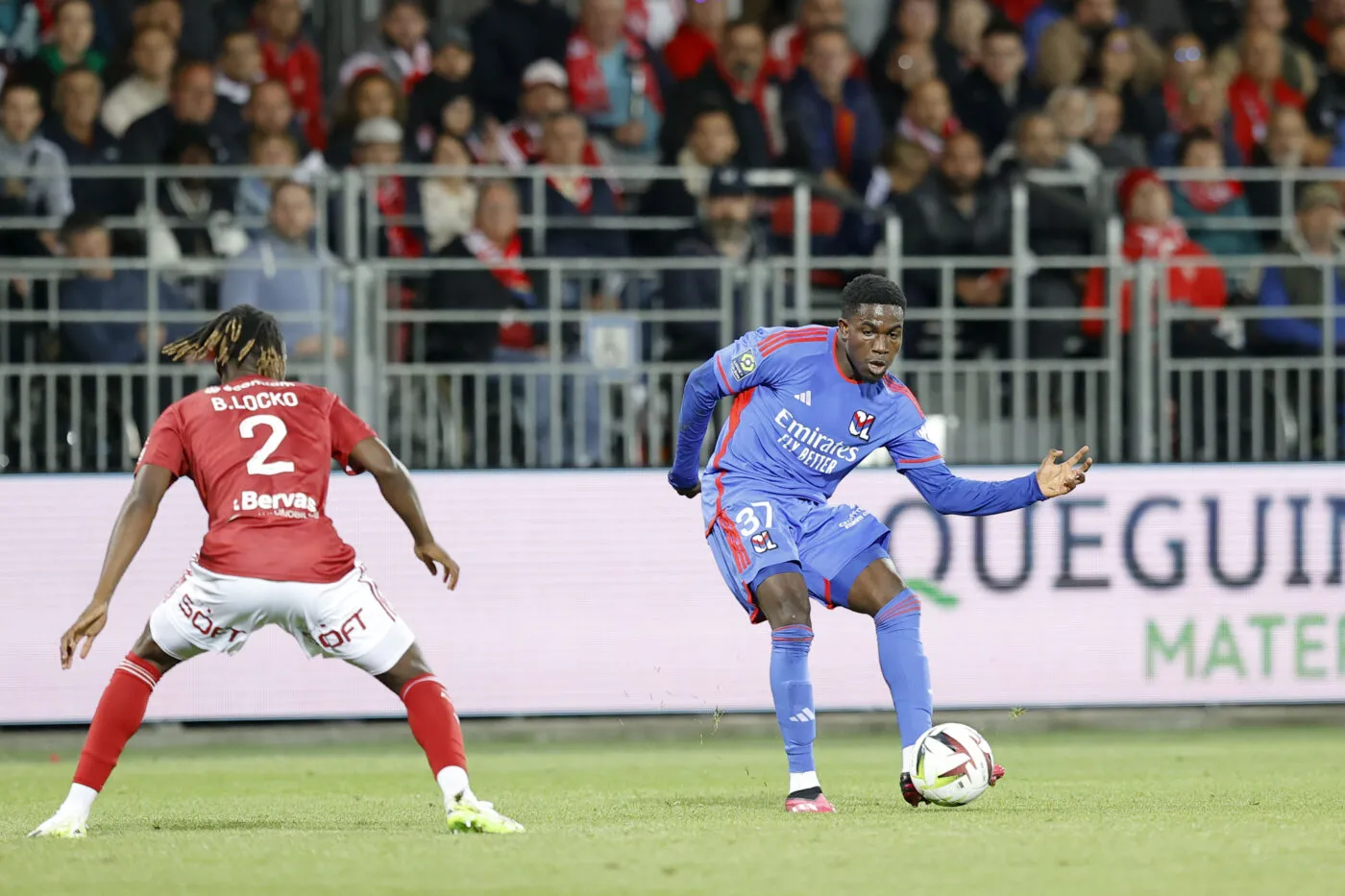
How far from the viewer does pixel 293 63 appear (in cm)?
1585

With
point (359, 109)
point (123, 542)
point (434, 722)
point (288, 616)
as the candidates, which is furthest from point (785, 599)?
point (359, 109)

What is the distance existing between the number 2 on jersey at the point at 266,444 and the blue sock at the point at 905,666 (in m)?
2.37

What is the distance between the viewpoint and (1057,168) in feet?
52.1

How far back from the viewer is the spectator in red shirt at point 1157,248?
46.5 feet

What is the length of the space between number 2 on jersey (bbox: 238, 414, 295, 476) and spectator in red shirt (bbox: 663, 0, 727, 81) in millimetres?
9205

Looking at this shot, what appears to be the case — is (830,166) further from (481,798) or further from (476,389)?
(481,798)

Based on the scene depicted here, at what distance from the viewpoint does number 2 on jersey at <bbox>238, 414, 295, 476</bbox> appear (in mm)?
7422

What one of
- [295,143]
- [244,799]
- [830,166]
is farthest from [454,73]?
[244,799]

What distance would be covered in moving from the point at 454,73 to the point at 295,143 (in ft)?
4.04

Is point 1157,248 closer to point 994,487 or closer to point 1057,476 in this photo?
point 994,487

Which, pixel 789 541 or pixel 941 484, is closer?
pixel 789 541

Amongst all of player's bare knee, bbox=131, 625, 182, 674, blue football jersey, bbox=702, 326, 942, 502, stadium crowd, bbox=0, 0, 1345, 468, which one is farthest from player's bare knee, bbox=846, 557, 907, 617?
stadium crowd, bbox=0, 0, 1345, 468

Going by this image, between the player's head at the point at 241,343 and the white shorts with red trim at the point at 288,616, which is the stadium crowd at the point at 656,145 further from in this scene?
the white shorts with red trim at the point at 288,616

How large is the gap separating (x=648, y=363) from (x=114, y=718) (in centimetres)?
641
